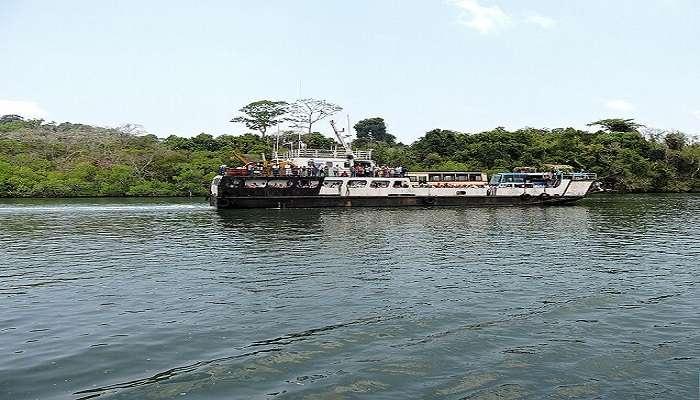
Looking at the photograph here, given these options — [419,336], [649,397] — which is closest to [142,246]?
[419,336]

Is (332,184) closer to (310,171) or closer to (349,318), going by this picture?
(310,171)

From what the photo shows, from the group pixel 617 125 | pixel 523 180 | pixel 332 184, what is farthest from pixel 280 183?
pixel 617 125

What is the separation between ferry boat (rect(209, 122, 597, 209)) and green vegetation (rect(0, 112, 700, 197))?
80.3ft

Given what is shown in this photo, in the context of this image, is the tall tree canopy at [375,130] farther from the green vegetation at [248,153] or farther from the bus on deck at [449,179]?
the bus on deck at [449,179]

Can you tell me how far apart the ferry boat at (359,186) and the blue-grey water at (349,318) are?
62.9 feet

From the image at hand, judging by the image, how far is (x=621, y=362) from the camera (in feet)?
33.4

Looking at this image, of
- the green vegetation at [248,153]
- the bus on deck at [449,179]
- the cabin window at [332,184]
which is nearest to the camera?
the cabin window at [332,184]

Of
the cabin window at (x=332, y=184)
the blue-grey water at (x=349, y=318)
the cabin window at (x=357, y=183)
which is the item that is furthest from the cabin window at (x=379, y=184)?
the blue-grey water at (x=349, y=318)

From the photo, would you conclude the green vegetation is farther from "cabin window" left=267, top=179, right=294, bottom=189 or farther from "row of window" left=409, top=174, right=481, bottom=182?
"cabin window" left=267, top=179, right=294, bottom=189

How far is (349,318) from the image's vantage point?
13.0m

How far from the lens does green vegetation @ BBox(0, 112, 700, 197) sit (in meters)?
70.0

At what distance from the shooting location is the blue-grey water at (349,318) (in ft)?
30.4

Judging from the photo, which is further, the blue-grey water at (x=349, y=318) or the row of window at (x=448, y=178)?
the row of window at (x=448, y=178)

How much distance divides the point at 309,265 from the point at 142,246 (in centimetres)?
923
